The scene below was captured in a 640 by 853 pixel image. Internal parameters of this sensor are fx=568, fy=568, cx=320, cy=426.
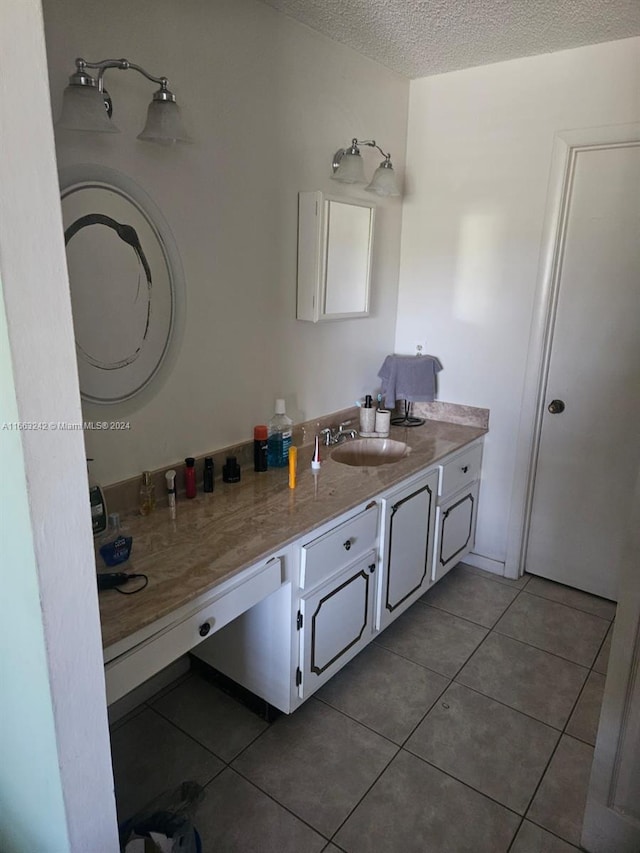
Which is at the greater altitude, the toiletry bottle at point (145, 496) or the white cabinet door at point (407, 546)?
the toiletry bottle at point (145, 496)

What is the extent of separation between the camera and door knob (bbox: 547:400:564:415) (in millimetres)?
2594

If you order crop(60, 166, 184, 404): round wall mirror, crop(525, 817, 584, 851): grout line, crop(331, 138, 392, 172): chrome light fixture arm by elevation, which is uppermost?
crop(331, 138, 392, 172): chrome light fixture arm

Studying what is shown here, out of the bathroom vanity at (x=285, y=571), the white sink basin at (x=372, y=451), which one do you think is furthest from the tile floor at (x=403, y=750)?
the white sink basin at (x=372, y=451)

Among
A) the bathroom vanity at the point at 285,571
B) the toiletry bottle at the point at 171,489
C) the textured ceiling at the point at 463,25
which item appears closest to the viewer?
the bathroom vanity at the point at 285,571

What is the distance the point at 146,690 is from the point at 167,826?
0.65m

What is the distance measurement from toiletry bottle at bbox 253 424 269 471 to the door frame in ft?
4.17

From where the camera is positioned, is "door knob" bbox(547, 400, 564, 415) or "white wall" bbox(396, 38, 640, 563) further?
"door knob" bbox(547, 400, 564, 415)

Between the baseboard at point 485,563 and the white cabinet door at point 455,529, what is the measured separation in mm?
97

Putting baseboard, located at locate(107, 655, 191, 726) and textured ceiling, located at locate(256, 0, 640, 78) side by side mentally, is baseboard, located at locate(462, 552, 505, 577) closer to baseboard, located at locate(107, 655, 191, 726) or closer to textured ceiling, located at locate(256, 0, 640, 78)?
baseboard, located at locate(107, 655, 191, 726)

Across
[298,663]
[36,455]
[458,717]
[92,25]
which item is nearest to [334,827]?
[298,663]

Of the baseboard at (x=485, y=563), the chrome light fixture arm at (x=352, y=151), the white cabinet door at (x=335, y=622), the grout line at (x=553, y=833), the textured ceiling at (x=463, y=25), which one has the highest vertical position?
the textured ceiling at (x=463, y=25)

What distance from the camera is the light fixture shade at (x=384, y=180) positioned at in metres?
2.34

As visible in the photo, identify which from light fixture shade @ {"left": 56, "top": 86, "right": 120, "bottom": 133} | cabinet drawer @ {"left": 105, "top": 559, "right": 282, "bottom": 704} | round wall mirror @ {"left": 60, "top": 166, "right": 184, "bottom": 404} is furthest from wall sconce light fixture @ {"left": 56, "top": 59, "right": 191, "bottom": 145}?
cabinet drawer @ {"left": 105, "top": 559, "right": 282, "bottom": 704}

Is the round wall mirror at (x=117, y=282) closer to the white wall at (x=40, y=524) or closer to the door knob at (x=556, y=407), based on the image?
the white wall at (x=40, y=524)
